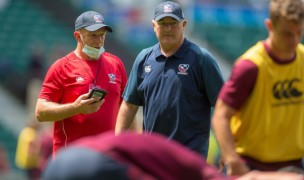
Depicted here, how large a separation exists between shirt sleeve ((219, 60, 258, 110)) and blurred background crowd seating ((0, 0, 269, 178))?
17230 mm

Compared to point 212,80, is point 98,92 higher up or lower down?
lower down

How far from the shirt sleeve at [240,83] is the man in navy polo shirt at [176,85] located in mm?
2169

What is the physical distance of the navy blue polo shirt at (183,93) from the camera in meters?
8.84

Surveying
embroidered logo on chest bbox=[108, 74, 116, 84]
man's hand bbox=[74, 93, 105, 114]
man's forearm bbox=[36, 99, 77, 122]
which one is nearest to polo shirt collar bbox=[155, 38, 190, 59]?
man's hand bbox=[74, 93, 105, 114]

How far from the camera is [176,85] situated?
29.1 feet

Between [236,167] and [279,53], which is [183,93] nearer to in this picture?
[279,53]

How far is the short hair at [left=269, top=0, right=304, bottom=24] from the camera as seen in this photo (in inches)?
253

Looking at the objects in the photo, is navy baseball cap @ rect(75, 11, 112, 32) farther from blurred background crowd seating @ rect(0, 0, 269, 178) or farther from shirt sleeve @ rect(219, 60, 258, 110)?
blurred background crowd seating @ rect(0, 0, 269, 178)

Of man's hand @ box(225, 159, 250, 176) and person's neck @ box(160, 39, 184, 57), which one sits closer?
man's hand @ box(225, 159, 250, 176)

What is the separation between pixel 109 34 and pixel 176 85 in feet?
54.9

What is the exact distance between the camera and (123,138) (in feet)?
17.7

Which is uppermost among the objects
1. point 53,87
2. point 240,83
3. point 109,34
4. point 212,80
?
point 240,83

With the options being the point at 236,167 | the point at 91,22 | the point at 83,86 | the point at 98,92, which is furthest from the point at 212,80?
the point at 236,167

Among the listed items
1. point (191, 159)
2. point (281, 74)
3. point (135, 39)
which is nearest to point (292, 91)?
point (281, 74)
